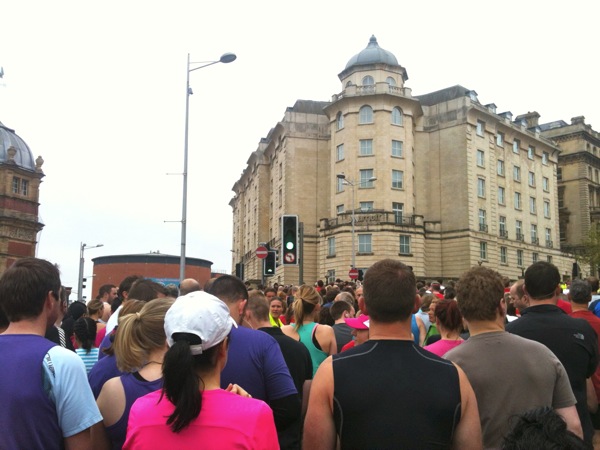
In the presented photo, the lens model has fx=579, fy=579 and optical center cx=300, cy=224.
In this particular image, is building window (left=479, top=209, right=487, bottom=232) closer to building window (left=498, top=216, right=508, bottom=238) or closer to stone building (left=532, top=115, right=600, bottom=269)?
building window (left=498, top=216, right=508, bottom=238)

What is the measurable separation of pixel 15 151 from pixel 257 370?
2531 inches

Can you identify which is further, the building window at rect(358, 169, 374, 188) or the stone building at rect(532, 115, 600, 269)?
the stone building at rect(532, 115, 600, 269)

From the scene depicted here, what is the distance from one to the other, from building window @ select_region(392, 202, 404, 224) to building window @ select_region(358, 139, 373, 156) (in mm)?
5066

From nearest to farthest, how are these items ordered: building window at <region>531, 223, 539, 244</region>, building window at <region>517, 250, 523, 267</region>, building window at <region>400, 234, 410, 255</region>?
building window at <region>400, 234, 410, 255</region> < building window at <region>517, 250, 523, 267</region> < building window at <region>531, 223, 539, 244</region>

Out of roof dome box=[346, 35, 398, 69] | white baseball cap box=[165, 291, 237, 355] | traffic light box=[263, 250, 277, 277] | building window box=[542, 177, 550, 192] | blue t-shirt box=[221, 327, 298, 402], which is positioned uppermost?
roof dome box=[346, 35, 398, 69]

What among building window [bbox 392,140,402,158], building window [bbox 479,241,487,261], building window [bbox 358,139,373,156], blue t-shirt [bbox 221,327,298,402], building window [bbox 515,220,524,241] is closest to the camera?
blue t-shirt [bbox 221,327,298,402]

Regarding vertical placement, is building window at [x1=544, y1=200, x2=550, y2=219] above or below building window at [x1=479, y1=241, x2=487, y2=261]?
above

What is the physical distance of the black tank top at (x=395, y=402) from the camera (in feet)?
9.26

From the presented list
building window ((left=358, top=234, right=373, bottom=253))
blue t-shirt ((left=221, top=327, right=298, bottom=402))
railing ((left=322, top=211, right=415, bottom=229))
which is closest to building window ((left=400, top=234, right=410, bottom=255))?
railing ((left=322, top=211, right=415, bottom=229))

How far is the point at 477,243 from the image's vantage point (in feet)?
176

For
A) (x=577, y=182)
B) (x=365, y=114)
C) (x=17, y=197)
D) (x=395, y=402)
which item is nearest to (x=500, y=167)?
(x=365, y=114)

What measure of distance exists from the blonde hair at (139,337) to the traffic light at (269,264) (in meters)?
13.1

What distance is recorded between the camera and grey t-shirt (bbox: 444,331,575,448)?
3.53m

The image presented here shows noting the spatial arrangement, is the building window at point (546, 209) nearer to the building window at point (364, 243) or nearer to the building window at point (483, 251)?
the building window at point (483, 251)
